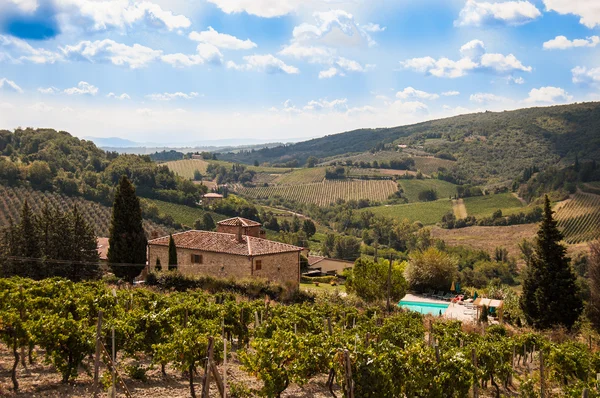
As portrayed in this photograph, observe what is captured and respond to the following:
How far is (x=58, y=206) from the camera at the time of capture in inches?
2238

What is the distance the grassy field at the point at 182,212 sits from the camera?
69688 mm

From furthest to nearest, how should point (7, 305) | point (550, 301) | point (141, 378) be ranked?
point (550, 301) → point (7, 305) → point (141, 378)

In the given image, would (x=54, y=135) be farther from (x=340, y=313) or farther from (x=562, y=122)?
(x=562, y=122)

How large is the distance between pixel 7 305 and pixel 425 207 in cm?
9529

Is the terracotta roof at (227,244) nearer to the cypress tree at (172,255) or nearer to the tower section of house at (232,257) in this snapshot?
the tower section of house at (232,257)

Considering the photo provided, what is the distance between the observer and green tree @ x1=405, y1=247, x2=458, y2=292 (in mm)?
37312

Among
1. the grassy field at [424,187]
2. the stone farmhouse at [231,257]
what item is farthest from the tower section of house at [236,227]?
the grassy field at [424,187]

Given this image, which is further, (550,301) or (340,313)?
(550,301)

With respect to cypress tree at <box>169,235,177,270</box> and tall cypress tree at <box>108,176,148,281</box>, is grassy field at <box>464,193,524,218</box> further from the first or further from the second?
tall cypress tree at <box>108,176,148,281</box>

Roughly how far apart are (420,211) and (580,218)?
104 feet

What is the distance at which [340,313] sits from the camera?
19.2 meters

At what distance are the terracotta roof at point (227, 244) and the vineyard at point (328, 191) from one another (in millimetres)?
83764

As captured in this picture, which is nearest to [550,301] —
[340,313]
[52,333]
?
[340,313]

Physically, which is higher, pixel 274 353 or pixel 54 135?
pixel 54 135
